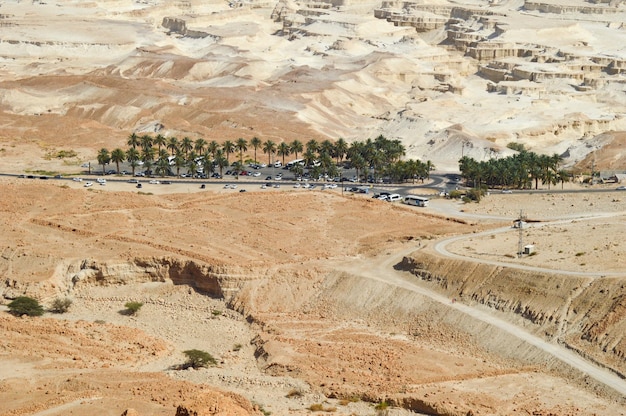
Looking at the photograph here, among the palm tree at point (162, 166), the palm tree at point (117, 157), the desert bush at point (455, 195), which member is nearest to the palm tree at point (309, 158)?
the palm tree at point (162, 166)

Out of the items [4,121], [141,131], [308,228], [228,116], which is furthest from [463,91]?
[308,228]

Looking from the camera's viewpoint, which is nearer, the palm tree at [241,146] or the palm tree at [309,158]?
the palm tree at [309,158]

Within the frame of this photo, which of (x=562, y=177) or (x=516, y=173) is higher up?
(x=516, y=173)

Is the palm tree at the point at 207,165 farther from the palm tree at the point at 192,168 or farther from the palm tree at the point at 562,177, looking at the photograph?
the palm tree at the point at 562,177

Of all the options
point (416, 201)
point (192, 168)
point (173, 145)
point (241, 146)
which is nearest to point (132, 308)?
point (416, 201)

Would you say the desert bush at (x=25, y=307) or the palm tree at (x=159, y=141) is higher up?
the palm tree at (x=159, y=141)

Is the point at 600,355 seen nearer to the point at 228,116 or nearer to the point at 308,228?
the point at 308,228

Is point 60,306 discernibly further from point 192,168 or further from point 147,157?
point 147,157
